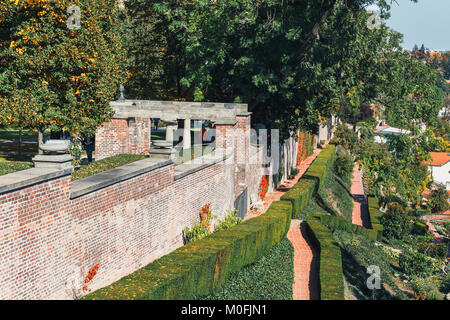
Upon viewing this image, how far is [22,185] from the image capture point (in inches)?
356

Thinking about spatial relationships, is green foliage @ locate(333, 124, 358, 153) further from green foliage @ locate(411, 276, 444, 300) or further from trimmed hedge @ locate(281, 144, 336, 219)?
green foliage @ locate(411, 276, 444, 300)

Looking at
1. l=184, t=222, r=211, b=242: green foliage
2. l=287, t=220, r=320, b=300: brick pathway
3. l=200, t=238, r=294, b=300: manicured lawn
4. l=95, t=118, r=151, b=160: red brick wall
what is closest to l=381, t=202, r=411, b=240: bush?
l=287, t=220, r=320, b=300: brick pathway

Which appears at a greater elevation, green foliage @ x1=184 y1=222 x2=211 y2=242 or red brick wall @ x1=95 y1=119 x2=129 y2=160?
red brick wall @ x1=95 y1=119 x2=129 y2=160

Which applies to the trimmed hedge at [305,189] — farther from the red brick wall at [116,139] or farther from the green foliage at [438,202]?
the green foliage at [438,202]

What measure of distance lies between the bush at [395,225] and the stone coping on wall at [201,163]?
21341mm

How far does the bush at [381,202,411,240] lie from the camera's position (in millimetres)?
38125

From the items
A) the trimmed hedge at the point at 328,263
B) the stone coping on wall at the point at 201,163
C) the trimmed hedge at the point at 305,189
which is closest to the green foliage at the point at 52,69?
the stone coping on wall at the point at 201,163

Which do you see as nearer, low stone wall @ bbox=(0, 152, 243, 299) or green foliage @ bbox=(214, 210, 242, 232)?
low stone wall @ bbox=(0, 152, 243, 299)

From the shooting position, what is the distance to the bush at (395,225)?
38125mm

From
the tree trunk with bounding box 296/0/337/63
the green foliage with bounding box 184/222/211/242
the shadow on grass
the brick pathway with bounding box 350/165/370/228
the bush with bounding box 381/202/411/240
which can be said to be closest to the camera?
the green foliage with bounding box 184/222/211/242

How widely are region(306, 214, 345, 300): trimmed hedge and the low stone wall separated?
485cm

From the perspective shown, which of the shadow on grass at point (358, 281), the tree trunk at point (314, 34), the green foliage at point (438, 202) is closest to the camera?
the shadow on grass at point (358, 281)
